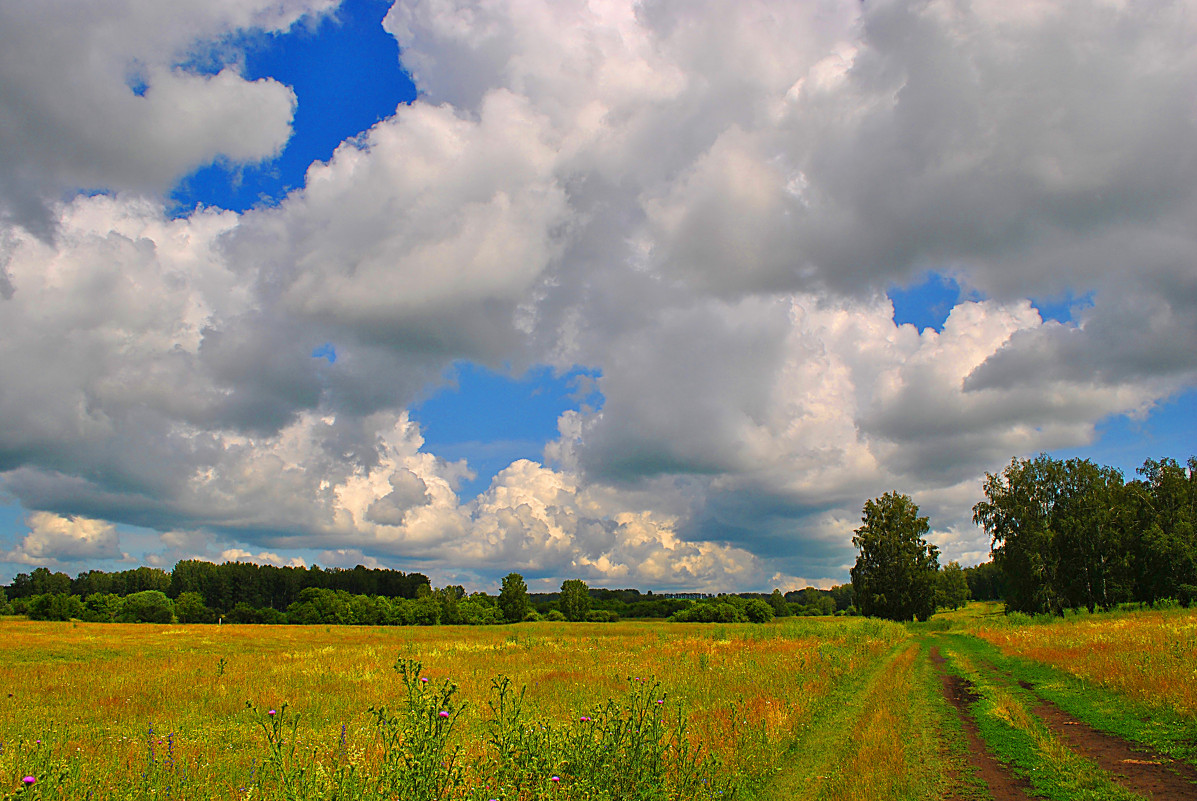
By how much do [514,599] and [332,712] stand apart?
11850 cm

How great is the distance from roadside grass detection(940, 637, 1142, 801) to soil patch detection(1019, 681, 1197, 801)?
9.7 inches

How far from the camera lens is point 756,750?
11680 mm

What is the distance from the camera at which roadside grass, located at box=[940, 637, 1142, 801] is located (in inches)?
376

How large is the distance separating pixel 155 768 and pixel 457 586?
155482 mm

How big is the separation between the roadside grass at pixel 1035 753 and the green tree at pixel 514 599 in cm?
11600

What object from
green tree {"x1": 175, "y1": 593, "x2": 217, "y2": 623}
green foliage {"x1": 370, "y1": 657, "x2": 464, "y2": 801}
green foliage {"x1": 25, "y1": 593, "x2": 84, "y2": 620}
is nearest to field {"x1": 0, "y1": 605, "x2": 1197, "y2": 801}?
green foliage {"x1": 370, "y1": 657, "x2": 464, "y2": 801}

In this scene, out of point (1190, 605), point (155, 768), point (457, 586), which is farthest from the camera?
point (457, 586)

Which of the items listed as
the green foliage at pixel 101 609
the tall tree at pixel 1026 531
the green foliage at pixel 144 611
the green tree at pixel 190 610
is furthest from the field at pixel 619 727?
the green tree at pixel 190 610

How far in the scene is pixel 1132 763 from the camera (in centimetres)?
1109

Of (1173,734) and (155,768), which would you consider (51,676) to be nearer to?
(155,768)

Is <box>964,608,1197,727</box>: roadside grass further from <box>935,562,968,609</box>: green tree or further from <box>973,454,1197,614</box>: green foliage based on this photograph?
<box>935,562,968,609</box>: green tree

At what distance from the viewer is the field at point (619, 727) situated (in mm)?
7066

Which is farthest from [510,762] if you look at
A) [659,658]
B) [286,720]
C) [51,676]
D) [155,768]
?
[51,676]

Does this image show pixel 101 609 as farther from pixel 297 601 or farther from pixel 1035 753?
pixel 1035 753
